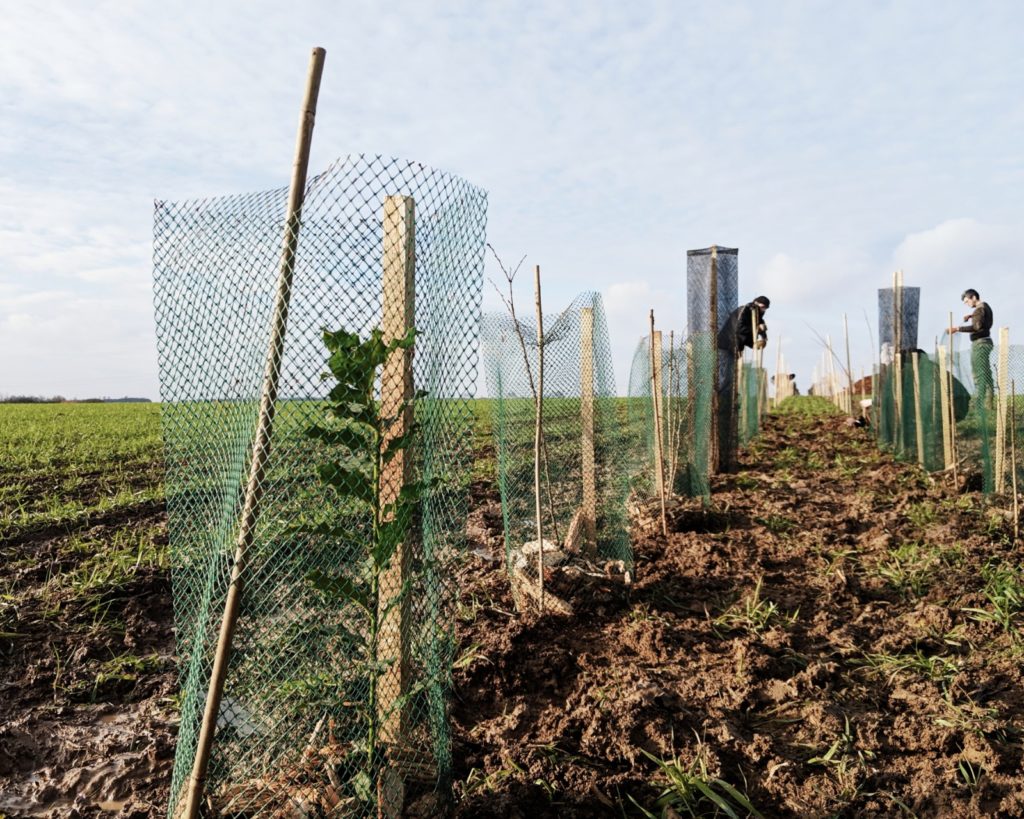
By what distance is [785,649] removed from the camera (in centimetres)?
406

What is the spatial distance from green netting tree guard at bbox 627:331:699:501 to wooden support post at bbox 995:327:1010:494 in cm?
267

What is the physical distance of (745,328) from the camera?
9352 millimetres

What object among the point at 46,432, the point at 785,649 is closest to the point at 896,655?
the point at 785,649

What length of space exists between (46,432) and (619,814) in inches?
589

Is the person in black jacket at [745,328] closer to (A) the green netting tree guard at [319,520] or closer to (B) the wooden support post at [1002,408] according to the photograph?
(B) the wooden support post at [1002,408]

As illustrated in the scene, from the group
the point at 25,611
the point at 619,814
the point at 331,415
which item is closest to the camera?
the point at 331,415

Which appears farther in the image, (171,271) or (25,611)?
(25,611)

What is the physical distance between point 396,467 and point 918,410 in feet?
28.3

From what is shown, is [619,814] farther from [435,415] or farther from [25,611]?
[25,611]

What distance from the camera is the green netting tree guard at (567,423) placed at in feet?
17.1

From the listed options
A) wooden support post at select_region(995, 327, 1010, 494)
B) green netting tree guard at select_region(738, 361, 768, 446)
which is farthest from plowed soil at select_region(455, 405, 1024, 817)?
green netting tree guard at select_region(738, 361, 768, 446)

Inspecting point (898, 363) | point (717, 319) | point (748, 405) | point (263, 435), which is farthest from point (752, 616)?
point (748, 405)

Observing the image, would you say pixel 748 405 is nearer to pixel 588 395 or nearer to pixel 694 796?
pixel 588 395

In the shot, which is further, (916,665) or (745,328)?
(745,328)
